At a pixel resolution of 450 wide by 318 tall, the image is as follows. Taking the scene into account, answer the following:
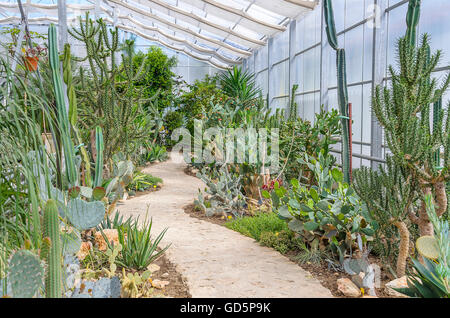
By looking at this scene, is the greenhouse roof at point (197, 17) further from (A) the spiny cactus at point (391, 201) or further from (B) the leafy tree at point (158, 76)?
(A) the spiny cactus at point (391, 201)

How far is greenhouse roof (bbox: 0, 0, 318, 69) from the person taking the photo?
10.1m

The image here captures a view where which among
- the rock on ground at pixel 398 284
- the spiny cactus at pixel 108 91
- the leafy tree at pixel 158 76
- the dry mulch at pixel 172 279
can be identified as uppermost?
the leafy tree at pixel 158 76

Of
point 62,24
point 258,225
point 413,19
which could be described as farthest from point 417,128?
point 62,24

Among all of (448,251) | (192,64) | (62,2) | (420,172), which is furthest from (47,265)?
(192,64)

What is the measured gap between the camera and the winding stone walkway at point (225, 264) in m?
2.62

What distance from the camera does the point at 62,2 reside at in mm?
5891

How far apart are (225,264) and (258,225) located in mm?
1122

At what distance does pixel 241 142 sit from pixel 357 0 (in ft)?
9.58

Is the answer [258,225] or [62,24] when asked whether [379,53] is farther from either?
[62,24]

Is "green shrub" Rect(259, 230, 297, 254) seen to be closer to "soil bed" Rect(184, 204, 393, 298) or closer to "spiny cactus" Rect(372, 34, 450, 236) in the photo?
"soil bed" Rect(184, 204, 393, 298)

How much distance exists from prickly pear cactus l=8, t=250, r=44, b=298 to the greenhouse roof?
656 centimetres

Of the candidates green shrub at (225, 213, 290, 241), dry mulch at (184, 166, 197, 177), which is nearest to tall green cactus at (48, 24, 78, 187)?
green shrub at (225, 213, 290, 241)

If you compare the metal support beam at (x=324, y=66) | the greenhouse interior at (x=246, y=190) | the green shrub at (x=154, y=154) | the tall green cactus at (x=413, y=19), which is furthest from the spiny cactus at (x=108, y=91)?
the green shrub at (x=154, y=154)

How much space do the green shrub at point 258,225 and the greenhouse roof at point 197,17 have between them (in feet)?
16.2
